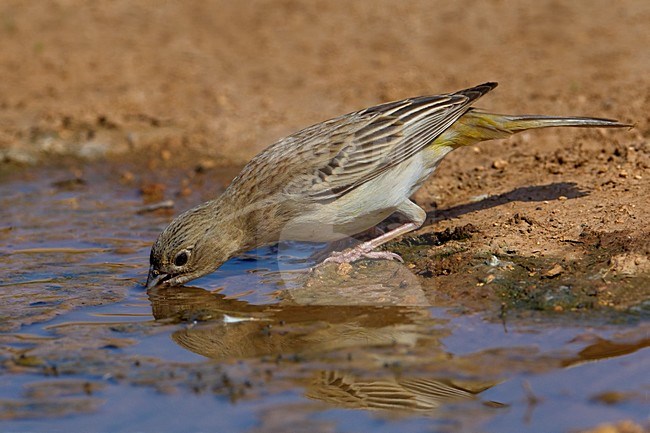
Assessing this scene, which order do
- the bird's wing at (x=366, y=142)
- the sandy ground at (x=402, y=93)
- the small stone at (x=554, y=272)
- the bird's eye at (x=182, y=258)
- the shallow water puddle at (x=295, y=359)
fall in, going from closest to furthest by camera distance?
the shallow water puddle at (x=295, y=359)
the small stone at (x=554, y=272)
the sandy ground at (x=402, y=93)
the bird's eye at (x=182, y=258)
the bird's wing at (x=366, y=142)

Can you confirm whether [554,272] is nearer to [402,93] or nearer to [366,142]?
[366,142]

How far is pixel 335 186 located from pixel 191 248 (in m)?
1.24

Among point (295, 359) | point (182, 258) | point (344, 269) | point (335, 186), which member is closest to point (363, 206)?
point (335, 186)

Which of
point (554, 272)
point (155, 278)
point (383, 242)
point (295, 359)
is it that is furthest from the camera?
point (383, 242)

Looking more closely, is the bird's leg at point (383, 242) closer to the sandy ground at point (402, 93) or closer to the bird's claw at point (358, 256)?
the bird's claw at point (358, 256)

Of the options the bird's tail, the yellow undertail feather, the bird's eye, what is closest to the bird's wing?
the yellow undertail feather

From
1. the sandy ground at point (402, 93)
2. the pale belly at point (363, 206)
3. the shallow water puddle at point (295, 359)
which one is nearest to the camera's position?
the shallow water puddle at point (295, 359)

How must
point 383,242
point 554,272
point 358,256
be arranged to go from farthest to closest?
1. point 383,242
2. point 358,256
3. point 554,272

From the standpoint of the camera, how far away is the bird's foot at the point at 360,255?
754cm

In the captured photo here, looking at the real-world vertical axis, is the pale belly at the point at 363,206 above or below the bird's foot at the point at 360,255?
above

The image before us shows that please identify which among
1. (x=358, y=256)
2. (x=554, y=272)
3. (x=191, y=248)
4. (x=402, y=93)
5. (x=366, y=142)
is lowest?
(x=554, y=272)

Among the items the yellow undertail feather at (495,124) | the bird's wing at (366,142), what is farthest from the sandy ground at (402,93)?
the bird's wing at (366,142)

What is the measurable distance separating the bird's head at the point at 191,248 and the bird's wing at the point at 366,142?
65cm

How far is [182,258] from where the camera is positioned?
742 centimetres
